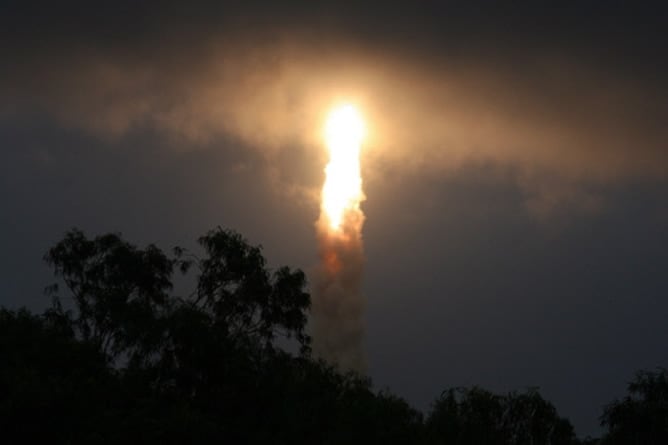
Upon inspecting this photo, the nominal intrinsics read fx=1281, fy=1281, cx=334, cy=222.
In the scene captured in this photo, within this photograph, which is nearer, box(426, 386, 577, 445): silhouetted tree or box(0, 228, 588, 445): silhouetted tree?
box(0, 228, 588, 445): silhouetted tree

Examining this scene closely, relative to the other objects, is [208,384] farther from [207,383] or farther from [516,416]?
[516,416]

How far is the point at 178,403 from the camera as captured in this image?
66938mm

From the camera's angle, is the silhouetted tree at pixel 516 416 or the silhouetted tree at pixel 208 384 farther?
the silhouetted tree at pixel 516 416

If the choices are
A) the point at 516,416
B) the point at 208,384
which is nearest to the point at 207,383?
the point at 208,384

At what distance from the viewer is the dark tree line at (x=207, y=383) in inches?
2421

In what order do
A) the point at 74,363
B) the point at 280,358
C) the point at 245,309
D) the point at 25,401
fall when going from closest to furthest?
the point at 25,401 → the point at 74,363 → the point at 280,358 → the point at 245,309

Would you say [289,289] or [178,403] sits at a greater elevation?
[289,289]

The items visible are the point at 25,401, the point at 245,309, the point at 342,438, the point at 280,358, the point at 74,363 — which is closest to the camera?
the point at 25,401

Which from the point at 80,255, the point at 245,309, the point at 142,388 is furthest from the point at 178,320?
the point at 80,255

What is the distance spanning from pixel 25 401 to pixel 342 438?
1632cm

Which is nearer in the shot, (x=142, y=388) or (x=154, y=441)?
(x=154, y=441)

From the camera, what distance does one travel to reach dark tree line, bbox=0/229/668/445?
61.5 metres

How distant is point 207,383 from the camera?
69.6 metres

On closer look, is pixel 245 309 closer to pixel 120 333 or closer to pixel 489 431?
pixel 120 333
